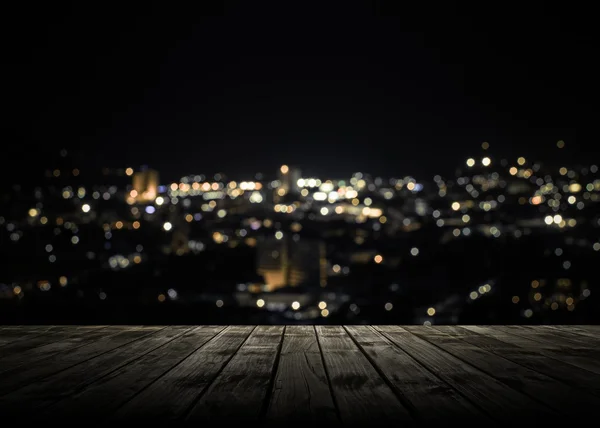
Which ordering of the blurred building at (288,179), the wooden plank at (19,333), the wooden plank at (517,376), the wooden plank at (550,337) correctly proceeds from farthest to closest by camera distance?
the blurred building at (288,179) → the wooden plank at (19,333) → the wooden plank at (550,337) → the wooden plank at (517,376)

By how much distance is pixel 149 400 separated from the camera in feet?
4.81

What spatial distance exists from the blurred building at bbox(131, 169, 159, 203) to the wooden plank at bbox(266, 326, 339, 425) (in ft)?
184

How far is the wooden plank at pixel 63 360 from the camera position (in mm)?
1737

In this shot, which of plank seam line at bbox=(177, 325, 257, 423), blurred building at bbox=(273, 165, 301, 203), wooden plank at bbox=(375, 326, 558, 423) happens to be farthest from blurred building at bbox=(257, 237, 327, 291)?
blurred building at bbox=(273, 165, 301, 203)

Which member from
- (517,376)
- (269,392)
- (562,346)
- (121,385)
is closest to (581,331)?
(562,346)

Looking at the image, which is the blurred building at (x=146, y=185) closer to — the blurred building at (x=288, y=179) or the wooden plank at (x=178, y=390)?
the blurred building at (x=288, y=179)

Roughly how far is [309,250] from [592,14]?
2342 cm

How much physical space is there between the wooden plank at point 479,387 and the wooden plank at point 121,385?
3.46 ft

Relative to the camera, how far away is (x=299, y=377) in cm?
175

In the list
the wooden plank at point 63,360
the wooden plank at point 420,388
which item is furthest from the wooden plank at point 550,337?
the wooden plank at point 63,360

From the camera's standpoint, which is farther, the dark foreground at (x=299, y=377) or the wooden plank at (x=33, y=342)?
Answer: the wooden plank at (x=33, y=342)

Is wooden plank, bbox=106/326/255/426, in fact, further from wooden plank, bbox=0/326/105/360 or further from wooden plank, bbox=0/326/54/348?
wooden plank, bbox=0/326/54/348

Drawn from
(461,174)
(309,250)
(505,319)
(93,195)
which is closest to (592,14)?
(505,319)

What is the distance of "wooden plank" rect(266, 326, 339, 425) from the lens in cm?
132
